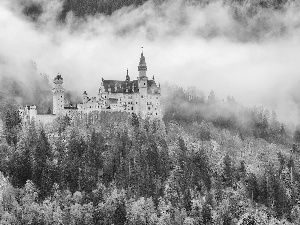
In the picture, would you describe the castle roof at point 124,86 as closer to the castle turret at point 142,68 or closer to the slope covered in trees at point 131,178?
the castle turret at point 142,68

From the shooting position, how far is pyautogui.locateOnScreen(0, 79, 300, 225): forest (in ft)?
431

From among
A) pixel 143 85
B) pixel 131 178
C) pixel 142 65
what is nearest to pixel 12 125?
pixel 131 178

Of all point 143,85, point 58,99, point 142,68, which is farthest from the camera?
point 142,68

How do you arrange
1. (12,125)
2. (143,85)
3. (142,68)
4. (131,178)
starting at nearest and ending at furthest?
(131,178) < (12,125) < (143,85) < (142,68)

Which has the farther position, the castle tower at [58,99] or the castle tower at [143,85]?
the castle tower at [143,85]

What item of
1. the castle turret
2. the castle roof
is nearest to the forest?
the castle roof

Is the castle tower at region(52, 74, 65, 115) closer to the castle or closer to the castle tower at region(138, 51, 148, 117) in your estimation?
the castle

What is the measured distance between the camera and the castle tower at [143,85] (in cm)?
17162

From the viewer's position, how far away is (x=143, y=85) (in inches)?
6845

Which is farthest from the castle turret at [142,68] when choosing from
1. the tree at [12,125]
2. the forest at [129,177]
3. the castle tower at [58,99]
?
the tree at [12,125]

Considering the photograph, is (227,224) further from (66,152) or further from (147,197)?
(66,152)

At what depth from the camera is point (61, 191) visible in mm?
137750

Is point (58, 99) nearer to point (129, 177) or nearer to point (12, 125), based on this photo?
point (12, 125)

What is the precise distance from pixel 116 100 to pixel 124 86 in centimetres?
570
